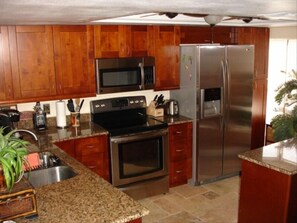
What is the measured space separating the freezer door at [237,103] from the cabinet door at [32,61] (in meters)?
2.26

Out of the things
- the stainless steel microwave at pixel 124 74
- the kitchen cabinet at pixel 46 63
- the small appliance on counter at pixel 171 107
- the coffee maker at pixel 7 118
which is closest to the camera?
the coffee maker at pixel 7 118

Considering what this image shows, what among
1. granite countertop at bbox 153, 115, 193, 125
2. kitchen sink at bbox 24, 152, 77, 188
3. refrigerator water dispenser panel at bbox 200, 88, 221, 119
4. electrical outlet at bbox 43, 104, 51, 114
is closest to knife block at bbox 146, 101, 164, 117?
granite countertop at bbox 153, 115, 193, 125

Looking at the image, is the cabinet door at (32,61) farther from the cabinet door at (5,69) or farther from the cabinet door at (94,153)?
the cabinet door at (94,153)

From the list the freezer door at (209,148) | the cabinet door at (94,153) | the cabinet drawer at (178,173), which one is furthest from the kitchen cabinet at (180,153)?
the cabinet door at (94,153)

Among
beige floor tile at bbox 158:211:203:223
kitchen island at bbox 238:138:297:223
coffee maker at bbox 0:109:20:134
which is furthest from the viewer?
beige floor tile at bbox 158:211:203:223

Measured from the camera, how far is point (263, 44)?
5.10 meters

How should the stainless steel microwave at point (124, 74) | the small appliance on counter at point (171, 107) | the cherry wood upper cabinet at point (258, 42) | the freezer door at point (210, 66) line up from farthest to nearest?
the cherry wood upper cabinet at point (258, 42) < the small appliance on counter at point (171, 107) < the freezer door at point (210, 66) < the stainless steel microwave at point (124, 74)

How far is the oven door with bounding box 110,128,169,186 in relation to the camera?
3.76 meters

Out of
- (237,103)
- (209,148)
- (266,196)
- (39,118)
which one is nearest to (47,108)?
(39,118)

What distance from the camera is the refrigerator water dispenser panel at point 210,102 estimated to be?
4246 millimetres

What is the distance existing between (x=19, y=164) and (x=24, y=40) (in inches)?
78.1

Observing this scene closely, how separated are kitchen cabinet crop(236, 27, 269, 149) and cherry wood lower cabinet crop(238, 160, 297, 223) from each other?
2470mm

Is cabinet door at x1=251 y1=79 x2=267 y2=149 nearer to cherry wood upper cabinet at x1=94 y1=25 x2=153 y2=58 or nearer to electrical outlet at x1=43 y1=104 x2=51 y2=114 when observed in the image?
cherry wood upper cabinet at x1=94 y1=25 x2=153 y2=58

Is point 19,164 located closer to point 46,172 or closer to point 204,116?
point 46,172
